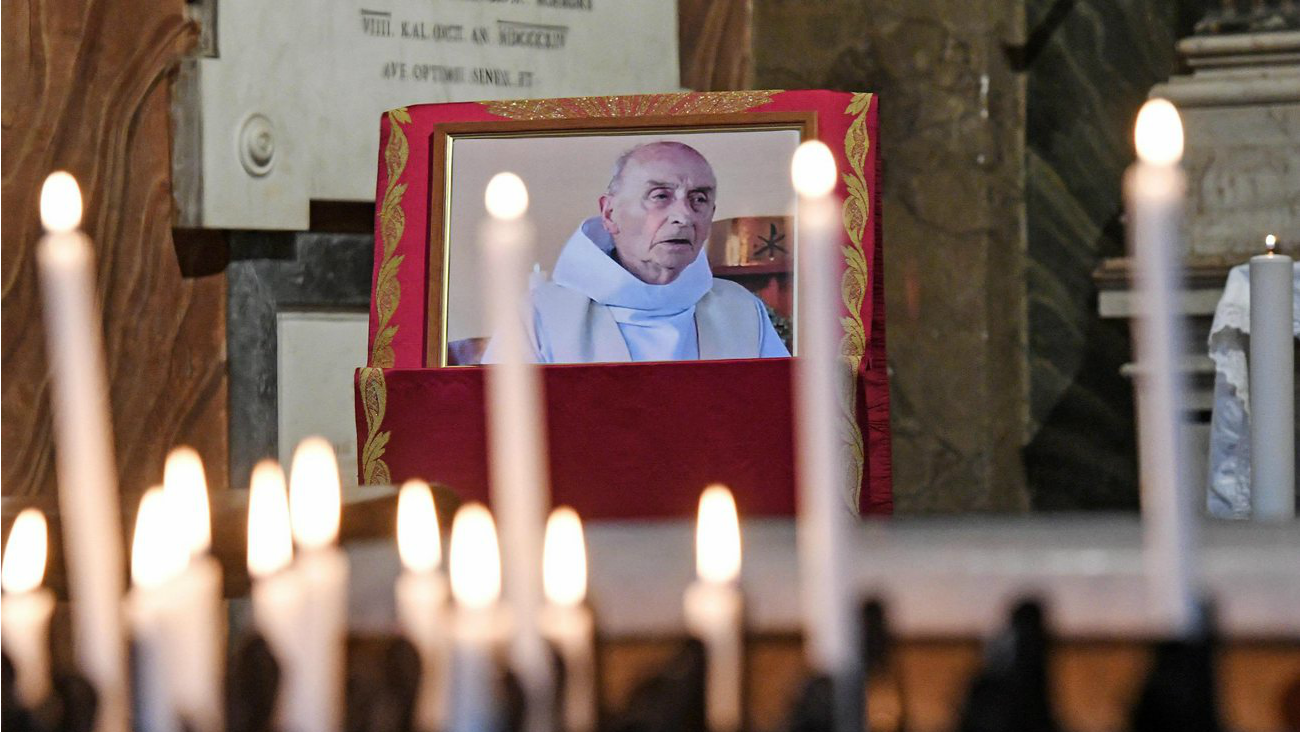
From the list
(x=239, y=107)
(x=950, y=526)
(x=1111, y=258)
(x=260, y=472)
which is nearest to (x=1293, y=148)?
(x=1111, y=258)

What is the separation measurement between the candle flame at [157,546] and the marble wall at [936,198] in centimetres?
344

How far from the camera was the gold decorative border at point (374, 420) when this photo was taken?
2.37 metres

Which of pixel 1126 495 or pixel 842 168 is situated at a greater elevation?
pixel 842 168

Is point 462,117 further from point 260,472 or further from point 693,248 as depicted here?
point 260,472

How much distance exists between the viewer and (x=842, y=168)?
8.22ft

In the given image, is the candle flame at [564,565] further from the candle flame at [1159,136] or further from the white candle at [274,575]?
the candle flame at [1159,136]

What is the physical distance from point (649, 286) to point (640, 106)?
30cm

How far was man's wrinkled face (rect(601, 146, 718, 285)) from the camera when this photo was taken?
2520 mm

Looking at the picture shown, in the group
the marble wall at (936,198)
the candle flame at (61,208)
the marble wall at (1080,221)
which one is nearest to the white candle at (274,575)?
the candle flame at (61,208)

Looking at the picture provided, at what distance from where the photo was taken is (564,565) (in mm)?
590

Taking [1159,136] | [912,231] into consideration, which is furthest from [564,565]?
[912,231]

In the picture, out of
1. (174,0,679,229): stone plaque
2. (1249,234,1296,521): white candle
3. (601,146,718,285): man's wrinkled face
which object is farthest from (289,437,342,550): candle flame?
(174,0,679,229): stone plaque

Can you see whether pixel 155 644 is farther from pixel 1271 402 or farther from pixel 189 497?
pixel 1271 402

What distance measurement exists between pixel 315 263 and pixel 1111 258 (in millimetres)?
2056
